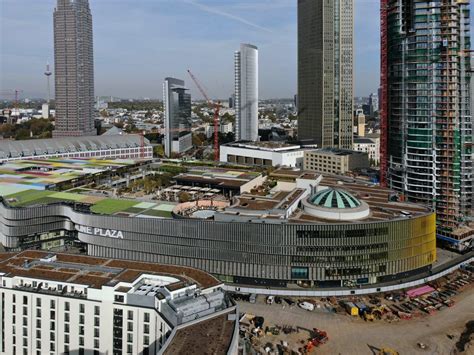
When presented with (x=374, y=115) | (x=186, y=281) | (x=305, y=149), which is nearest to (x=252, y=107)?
(x=305, y=149)

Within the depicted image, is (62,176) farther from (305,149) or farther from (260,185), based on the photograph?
(305,149)

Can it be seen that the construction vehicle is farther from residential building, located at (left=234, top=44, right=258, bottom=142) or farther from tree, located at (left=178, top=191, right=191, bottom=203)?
residential building, located at (left=234, top=44, right=258, bottom=142)

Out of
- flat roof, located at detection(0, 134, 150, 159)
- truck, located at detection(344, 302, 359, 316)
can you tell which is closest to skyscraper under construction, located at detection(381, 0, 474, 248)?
truck, located at detection(344, 302, 359, 316)

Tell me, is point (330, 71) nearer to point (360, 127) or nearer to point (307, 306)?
point (360, 127)

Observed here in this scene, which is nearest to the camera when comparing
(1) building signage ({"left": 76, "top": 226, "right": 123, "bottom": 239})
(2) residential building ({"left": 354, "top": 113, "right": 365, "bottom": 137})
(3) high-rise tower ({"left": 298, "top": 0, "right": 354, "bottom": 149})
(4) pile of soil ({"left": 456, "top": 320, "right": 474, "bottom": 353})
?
(4) pile of soil ({"left": 456, "top": 320, "right": 474, "bottom": 353})

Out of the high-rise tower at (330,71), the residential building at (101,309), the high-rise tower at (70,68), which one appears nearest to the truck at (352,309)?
the residential building at (101,309)

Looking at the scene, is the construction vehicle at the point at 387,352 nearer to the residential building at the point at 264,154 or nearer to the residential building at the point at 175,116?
the residential building at the point at 264,154
